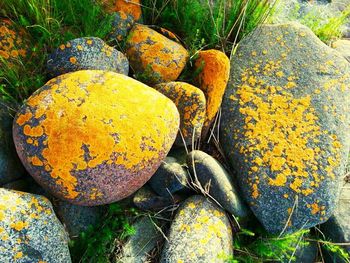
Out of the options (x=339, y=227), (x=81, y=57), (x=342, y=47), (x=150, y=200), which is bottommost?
(x=150, y=200)

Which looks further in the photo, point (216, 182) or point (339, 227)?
point (339, 227)

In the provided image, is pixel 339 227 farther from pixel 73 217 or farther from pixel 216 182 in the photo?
pixel 73 217

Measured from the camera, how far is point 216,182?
2.59m

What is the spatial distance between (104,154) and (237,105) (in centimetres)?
113

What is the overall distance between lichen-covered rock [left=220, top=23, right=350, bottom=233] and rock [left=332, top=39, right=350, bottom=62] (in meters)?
0.44

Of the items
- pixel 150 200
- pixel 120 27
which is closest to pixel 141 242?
pixel 150 200

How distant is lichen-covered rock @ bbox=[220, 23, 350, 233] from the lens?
261 cm

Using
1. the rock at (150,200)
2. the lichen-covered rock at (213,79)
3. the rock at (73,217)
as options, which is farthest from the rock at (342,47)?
the rock at (73,217)

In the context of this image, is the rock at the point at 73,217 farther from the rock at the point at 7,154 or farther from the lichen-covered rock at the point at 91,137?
the rock at the point at 7,154

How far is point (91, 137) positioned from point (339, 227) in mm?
1828

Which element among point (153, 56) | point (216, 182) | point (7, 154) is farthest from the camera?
point (153, 56)

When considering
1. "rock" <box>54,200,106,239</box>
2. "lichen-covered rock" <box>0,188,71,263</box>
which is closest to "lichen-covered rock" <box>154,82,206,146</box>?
"rock" <box>54,200,106,239</box>

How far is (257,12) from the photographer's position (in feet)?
10.7

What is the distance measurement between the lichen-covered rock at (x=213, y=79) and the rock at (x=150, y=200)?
0.57m
